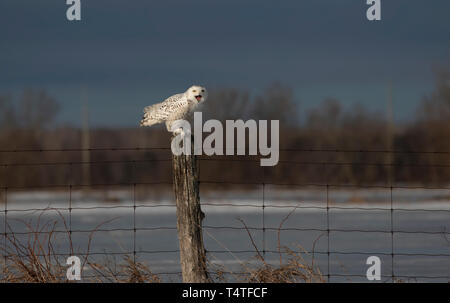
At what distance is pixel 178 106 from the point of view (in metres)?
6.59

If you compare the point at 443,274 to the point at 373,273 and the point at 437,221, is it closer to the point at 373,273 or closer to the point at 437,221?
the point at 373,273

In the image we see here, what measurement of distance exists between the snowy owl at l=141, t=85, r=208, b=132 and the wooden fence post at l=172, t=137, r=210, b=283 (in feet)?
1.53

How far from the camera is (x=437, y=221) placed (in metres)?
16.8

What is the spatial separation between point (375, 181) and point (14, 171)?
66.7ft

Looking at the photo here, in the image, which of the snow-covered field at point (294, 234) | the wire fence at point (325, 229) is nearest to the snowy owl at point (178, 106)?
the wire fence at point (325, 229)

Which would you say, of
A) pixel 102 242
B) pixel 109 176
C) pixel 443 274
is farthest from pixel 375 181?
pixel 443 274

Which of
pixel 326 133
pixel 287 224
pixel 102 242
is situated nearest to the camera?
pixel 102 242

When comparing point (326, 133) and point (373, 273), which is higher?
point (326, 133)

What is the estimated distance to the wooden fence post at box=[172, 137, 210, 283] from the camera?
20.2 ft

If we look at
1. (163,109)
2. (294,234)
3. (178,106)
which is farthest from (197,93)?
(294,234)

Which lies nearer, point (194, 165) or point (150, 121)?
point (194, 165)

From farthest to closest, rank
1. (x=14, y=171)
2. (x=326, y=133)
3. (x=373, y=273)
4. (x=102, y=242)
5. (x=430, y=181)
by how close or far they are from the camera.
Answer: (x=326, y=133) → (x=14, y=171) → (x=430, y=181) → (x=102, y=242) → (x=373, y=273)

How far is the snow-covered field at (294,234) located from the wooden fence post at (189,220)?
20cm

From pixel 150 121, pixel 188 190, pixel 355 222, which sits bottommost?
pixel 355 222
